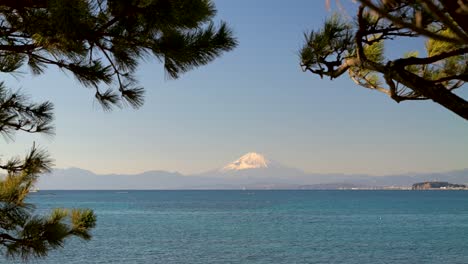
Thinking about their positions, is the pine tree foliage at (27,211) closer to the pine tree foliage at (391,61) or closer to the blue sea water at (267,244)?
the pine tree foliage at (391,61)

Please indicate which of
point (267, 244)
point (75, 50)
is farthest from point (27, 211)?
point (267, 244)

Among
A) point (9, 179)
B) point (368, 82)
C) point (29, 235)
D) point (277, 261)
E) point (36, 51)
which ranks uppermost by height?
point (36, 51)

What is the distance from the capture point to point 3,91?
426cm

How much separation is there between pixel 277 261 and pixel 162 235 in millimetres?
11239

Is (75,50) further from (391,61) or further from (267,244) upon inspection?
(267,244)

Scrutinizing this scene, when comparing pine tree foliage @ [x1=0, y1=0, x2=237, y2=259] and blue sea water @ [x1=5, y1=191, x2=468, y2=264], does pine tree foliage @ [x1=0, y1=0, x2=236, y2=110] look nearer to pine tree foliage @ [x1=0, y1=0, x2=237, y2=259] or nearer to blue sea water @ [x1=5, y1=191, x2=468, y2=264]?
pine tree foliage @ [x1=0, y1=0, x2=237, y2=259]

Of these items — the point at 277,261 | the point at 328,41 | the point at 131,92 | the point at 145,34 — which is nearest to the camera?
the point at 145,34

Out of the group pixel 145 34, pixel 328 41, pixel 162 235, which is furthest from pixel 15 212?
pixel 162 235

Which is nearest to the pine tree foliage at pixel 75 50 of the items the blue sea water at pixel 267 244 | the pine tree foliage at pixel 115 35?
the pine tree foliage at pixel 115 35

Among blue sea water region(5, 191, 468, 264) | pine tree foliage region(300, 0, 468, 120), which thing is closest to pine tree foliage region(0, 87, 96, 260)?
pine tree foliage region(300, 0, 468, 120)

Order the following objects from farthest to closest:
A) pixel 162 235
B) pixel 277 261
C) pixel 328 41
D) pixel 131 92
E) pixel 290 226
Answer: pixel 290 226 → pixel 162 235 → pixel 277 261 → pixel 131 92 → pixel 328 41

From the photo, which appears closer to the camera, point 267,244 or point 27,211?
point 27,211

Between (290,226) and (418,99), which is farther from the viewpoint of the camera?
(290,226)

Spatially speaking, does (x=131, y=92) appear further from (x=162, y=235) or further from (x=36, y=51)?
(x=162, y=235)
